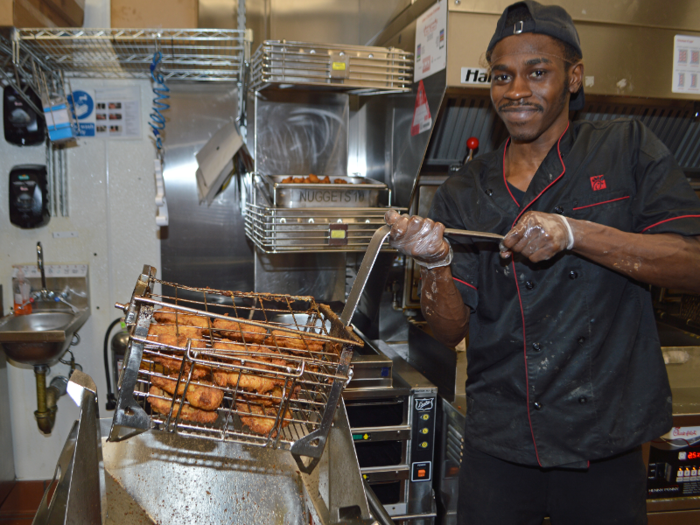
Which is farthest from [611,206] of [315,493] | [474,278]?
[315,493]

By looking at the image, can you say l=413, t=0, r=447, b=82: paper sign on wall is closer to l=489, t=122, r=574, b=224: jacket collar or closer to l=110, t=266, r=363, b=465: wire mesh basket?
l=489, t=122, r=574, b=224: jacket collar

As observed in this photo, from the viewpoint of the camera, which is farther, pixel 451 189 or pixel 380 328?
pixel 380 328

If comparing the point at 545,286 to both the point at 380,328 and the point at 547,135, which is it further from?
the point at 380,328

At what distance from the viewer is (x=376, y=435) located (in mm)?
2111

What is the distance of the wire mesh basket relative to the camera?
2.67 ft

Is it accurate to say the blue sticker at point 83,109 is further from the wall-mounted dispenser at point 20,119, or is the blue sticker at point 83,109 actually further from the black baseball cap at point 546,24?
the black baseball cap at point 546,24

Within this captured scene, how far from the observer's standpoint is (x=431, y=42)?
2.08 meters

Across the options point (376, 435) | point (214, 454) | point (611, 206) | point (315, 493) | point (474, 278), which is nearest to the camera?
point (315, 493)

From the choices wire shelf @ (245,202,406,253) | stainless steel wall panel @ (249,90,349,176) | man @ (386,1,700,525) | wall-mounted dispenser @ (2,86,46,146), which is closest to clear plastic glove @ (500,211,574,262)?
man @ (386,1,700,525)

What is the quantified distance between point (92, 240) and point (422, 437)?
2.15m

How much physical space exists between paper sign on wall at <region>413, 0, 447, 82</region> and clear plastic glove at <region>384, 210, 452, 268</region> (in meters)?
1.03

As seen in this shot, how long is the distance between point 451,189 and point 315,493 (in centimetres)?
97

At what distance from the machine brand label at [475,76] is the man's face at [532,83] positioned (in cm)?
56

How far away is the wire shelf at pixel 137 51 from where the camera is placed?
7.02 feet
